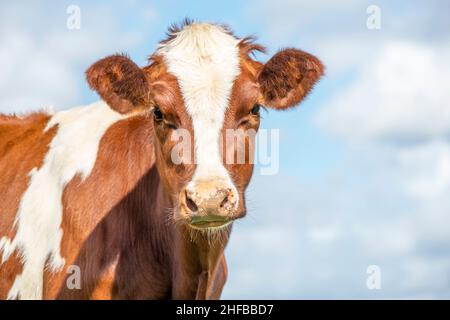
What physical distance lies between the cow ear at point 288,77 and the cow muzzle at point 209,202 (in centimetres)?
151

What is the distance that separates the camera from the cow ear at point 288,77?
969 centimetres

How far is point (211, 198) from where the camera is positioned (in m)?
8.30

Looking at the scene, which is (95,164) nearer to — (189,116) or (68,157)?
(68,157)

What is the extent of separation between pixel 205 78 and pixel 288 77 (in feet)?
3.40

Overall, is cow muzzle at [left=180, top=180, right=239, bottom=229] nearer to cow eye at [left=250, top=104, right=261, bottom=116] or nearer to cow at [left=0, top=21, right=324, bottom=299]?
cow at [left=0, top=21, right=324, bottom=299]

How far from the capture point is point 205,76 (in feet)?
30.2

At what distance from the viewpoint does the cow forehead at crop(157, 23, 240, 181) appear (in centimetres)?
876

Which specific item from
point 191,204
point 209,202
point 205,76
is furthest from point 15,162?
point 209,202

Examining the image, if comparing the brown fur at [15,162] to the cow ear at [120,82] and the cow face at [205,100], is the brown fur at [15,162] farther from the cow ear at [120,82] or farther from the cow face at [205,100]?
the cow face at [205,100]

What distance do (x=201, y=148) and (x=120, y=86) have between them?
4.68 ft

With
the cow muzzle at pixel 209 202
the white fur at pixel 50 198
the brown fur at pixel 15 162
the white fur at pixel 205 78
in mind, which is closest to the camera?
the cow muzzle at pixel 209 202

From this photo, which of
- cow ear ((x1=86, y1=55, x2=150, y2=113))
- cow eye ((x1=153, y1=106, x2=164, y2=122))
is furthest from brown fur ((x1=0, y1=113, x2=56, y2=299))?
cow eye ((x1=153, y1=106, x2=164, y2=122))

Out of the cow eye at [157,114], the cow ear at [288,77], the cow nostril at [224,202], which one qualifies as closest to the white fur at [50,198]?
the cow eye at [157,114]

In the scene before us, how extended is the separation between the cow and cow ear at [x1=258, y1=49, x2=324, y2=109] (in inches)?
0.5
